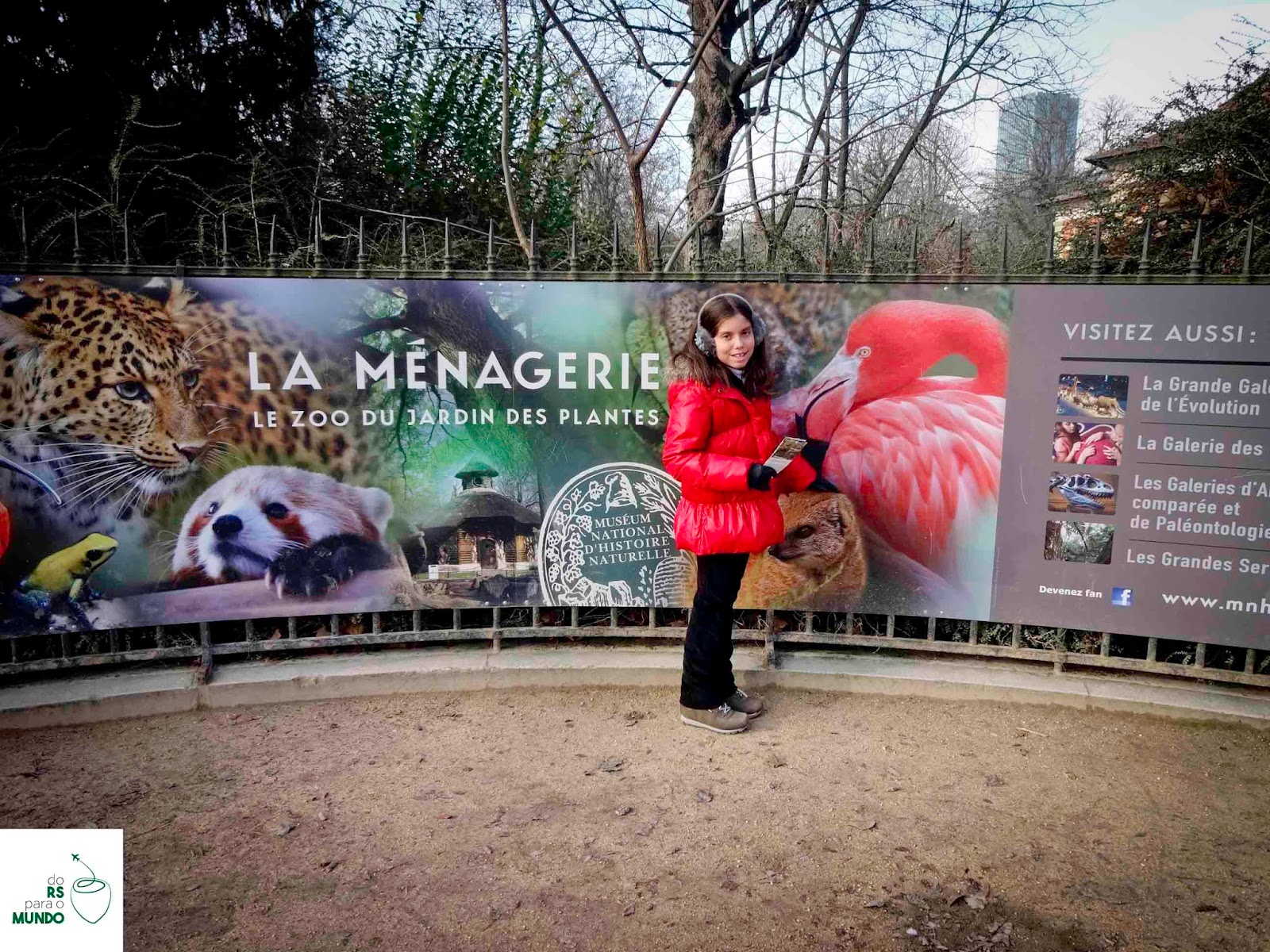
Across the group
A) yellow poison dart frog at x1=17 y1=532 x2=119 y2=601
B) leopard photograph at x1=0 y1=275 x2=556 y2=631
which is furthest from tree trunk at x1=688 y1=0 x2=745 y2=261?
yellow poison dart frog at x1=17 y1=532 x2=119 y2=601

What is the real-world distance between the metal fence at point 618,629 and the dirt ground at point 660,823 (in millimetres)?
334

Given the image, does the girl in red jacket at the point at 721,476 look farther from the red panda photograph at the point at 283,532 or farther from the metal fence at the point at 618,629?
the red panda photograph at the point at 283,532

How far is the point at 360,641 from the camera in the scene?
4.37 meters

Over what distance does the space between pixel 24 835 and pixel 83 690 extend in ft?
4.28

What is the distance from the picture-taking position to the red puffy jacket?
3.55 meters

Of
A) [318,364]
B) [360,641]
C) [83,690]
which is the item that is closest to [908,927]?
[360,641]

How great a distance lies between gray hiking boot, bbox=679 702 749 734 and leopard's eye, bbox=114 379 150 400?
122 inches

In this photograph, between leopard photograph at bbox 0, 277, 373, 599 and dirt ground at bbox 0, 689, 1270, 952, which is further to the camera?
leopard photograph at bbox 0, 277, 373, 599

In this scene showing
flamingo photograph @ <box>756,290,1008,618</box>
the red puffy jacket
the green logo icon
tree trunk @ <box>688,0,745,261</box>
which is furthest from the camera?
tree trunk @ <box>688,0,745,261</box>

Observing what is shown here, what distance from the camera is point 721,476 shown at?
11.5 feet

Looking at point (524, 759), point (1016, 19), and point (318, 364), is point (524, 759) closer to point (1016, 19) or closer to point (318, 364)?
point (318, 364)

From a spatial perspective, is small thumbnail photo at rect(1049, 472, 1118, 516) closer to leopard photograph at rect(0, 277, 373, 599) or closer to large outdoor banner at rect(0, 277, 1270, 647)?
large outdoor banner at rect(0, 277, 1270, 647)

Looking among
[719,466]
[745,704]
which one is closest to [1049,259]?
[719,466]

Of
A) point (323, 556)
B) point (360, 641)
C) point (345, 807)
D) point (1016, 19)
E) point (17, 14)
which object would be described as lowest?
point (345, 807)
